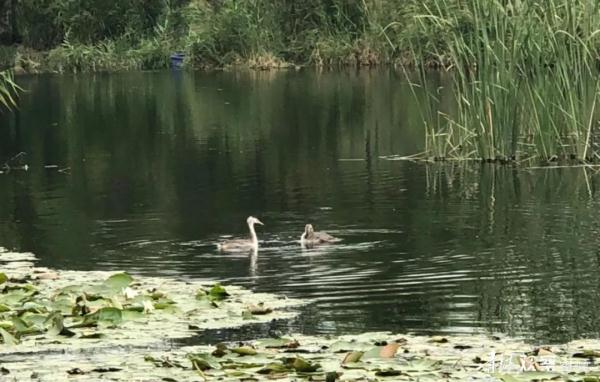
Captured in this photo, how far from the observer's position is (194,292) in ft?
41.1

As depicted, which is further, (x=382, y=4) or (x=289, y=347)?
(x=382, y=4)

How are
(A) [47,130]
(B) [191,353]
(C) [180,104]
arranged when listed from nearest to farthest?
(B) [191,353] → (A) [47,130] → (C) [180,104]

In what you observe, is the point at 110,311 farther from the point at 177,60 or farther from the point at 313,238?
the point at 177,60

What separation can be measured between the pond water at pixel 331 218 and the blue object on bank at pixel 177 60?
23492 mm

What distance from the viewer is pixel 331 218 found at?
17969mm

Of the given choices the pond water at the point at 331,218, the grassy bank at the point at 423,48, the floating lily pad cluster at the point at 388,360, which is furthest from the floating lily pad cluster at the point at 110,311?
the grassy bank at the point at 423,48

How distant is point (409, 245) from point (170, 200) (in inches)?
234

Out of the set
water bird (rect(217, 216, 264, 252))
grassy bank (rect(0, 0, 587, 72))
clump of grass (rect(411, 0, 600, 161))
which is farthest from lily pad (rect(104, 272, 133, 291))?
grassy bank (rect(0, 0, 587, 72))

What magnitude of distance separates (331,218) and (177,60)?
41445 millimetres

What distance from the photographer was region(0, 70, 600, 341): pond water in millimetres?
12477

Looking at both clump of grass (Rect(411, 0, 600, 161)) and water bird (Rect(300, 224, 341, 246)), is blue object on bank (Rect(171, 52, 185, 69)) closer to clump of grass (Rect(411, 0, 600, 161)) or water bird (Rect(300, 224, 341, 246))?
clump of grass (Rect(411, 0, 600, 161))

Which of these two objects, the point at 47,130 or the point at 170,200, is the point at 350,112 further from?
the point at 170,200

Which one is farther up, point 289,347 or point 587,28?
point 587,28

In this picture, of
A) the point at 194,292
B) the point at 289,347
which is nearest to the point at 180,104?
the point at 194,292
